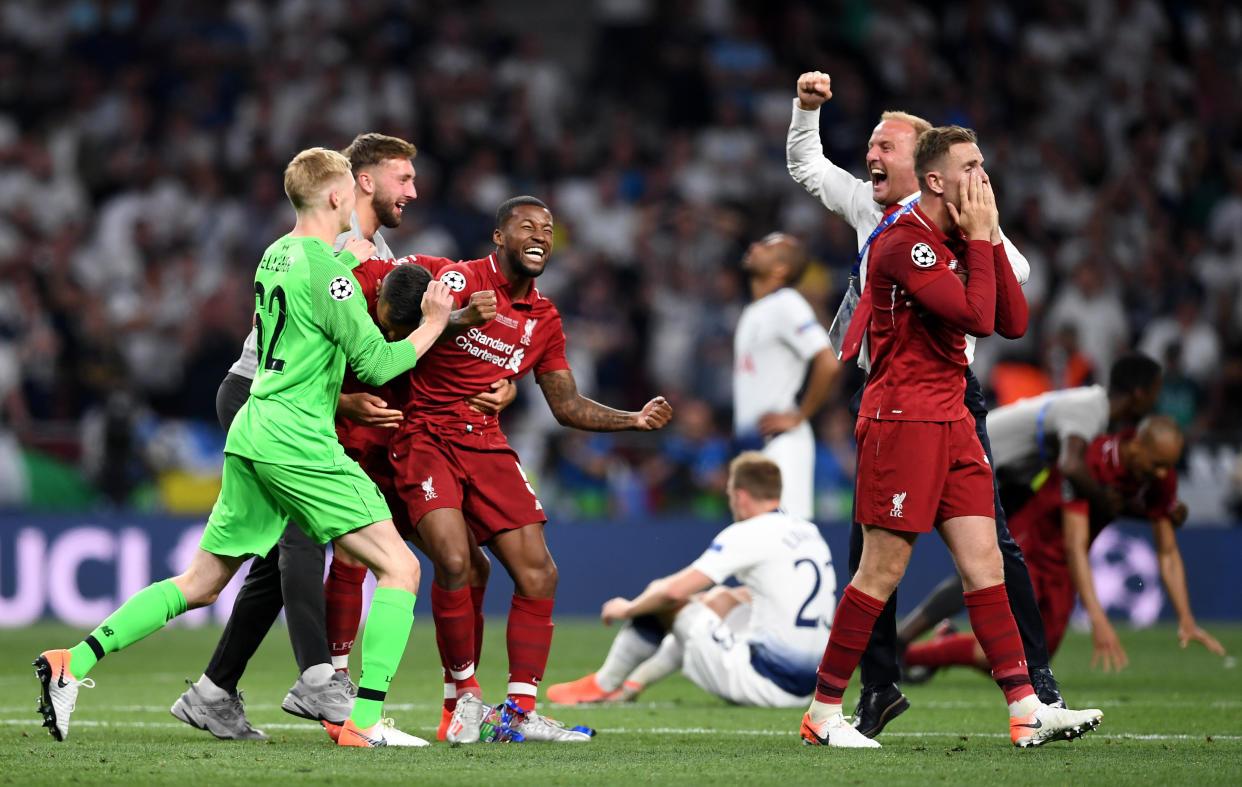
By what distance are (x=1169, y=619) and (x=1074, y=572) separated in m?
5.84

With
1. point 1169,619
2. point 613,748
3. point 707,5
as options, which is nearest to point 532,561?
point 613,748

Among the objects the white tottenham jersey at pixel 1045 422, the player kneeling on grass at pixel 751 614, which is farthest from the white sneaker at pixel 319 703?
the white tottenham jersey at pixel 1045 422

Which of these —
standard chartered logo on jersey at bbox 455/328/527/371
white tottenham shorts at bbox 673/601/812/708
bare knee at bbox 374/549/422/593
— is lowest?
white tottenham shorts at bbox 673/601/812/708

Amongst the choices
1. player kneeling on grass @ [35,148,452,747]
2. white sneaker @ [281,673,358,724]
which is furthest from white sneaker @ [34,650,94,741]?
white sneaker @ [281,673,358,724]

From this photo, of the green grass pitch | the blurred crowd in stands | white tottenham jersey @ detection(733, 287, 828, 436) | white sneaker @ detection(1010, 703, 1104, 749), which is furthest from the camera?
the blurred crowd in stands

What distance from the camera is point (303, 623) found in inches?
243

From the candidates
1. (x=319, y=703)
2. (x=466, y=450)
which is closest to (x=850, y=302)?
(x=466, y=450)

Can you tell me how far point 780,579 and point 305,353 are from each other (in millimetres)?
2926

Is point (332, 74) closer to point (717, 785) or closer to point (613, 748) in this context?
point (613, 748)

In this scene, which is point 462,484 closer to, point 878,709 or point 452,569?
point 452,569

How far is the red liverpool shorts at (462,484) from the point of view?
5.89m

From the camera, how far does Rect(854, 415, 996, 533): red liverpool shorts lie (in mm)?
5469

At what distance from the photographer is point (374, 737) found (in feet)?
18.3

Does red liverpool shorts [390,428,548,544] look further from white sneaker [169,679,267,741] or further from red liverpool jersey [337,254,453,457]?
white sneaker [169,679,267,741]
